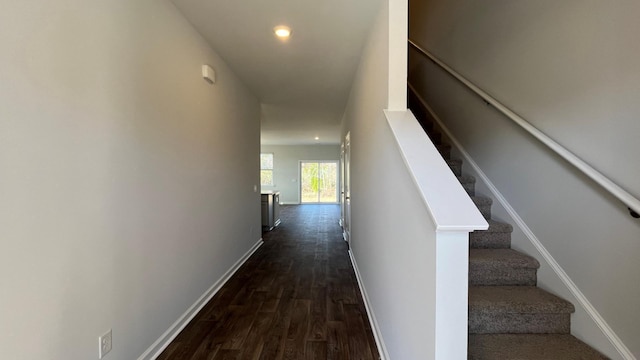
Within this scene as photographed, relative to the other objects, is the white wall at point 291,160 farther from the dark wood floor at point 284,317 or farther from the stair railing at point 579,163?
the stair railing at point 579,163

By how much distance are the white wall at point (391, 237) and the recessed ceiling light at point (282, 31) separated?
0.72m

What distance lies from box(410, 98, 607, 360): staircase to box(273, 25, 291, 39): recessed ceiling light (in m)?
2.33

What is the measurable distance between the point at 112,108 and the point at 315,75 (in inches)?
98.0

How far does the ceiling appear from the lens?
2.09 meters

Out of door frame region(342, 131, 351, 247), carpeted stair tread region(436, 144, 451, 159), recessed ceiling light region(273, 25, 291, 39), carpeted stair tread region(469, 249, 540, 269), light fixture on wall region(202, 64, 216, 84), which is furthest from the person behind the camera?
door frame region(342, 131, 351, 247)

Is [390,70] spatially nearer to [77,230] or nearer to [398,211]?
[398,211]

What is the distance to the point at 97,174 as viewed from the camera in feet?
4.53

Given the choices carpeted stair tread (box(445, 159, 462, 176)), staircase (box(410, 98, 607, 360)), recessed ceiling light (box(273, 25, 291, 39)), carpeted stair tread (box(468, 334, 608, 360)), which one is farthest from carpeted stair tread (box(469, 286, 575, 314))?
recessed ceiling light (box(273, 25, 291, 39))

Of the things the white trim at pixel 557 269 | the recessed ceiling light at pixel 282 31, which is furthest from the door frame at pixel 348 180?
the recessed ceiling light at pixel 282 31

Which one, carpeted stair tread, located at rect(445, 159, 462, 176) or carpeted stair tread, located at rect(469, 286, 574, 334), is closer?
carpeted stair tread, located at rect(469, 286, 574, 334)

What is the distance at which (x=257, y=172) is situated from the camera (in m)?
4.83

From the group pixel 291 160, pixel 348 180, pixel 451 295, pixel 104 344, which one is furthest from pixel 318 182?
pixel 451 295

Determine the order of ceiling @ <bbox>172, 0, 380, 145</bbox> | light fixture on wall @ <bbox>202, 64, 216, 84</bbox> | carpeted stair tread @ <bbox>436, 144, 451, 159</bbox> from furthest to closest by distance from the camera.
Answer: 1. carpeted stair tread @ <bbox>436, 144, 451, 159</bbox>
2. light fixture on wall @ <bbox>202, 64, 216, 84</bbox>
3. ceiling @ <bbox>172, 0, 380, 145</bbox>

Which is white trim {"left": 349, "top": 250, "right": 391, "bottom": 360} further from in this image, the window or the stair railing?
the window
